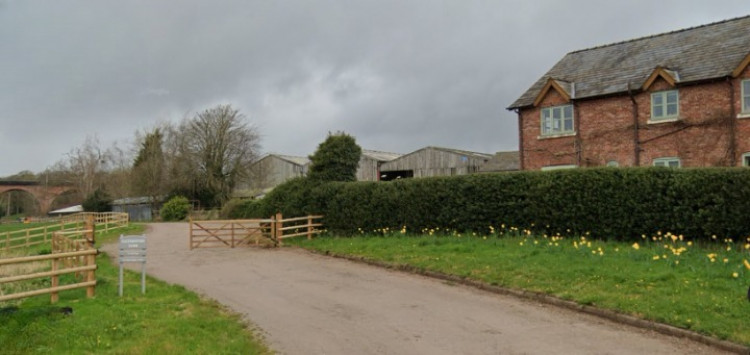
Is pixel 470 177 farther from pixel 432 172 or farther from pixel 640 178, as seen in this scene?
pixel 432 172

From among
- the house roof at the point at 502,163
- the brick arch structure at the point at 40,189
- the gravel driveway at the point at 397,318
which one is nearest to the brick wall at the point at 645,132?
the house roof at the point at 502,163

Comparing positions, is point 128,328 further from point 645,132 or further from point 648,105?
point 648,105

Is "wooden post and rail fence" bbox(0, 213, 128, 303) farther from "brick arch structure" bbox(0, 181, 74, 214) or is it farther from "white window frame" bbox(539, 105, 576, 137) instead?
"brick arch structure" bbox(0, 181, 74, 214)

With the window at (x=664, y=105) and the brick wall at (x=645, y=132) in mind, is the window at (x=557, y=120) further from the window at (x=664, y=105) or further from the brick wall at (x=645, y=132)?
the window at (x=664, y=105)

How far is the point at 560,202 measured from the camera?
627 inches

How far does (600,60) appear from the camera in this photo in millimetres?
26547

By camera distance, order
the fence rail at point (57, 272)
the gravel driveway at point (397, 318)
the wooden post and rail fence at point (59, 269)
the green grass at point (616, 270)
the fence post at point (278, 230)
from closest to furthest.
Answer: the gravel driveway at point (397, 318) < the green grass at point (616, 270) < the fence rail at point (57, 272) < the wooden post and rail fence at point (59, 269) < the fence post at point (278, 230)

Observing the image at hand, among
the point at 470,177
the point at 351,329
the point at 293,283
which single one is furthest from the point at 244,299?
the point at 470,177

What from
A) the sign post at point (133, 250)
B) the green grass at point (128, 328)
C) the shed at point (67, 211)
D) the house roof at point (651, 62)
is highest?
the house roof at point (651, 62)

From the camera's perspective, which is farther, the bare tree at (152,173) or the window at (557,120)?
the bare tree at (152,173)

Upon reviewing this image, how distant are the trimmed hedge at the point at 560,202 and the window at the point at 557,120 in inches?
362

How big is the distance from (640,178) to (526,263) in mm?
4705

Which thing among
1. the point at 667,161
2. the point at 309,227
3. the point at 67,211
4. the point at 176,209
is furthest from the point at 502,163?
the point at 67,211

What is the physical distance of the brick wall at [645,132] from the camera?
67.5 feet
